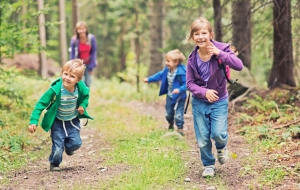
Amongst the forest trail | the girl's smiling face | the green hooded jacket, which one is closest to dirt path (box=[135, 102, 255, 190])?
the forest trail

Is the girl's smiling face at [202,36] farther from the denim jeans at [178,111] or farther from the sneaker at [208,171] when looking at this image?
the denim jeans at [178,111]

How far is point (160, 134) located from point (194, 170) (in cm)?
231

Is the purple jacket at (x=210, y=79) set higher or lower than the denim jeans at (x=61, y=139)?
higher

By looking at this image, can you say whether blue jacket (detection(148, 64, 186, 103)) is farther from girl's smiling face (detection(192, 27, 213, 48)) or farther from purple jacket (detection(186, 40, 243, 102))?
girl's smiling face (detection(192, 27, 213, 48))

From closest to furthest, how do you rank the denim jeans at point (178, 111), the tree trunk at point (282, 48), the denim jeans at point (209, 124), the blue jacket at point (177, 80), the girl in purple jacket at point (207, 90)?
the girl in purple jacket at point (207, 90)
the denim jeans at point (209, 124)
the blue jacket at point (177, 80)
the denim jeans at point (178, 111)
the tree trunk at point (282, 48)

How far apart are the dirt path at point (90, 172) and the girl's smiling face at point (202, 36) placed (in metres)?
1.77

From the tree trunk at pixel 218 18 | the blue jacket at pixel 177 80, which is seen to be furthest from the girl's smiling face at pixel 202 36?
the tree trunk at pixel 218 18

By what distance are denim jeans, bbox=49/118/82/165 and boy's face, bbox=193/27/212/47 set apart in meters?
2.30

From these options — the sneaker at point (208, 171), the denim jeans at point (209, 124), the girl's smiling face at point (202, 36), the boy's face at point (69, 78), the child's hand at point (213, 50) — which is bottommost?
the sneaker at point (208, 171)

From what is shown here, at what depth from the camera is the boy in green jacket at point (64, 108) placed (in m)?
6.25

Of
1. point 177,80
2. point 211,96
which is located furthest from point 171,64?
point 211,96

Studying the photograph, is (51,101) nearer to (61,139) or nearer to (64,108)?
(64,108)

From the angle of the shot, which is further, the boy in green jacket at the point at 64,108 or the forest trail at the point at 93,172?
the boy in green jacket at the point at 64,108

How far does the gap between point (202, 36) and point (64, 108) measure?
7.66 feet
